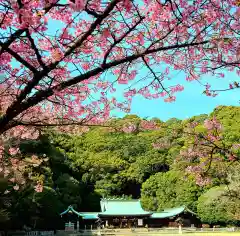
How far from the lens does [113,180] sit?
42.5 meters

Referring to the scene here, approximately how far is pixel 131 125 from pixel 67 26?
185 cm

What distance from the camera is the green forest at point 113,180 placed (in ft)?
82.9

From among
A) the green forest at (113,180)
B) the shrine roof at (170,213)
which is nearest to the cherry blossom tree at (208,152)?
the green forest at (113,180)

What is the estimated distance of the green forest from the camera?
82.9 feet

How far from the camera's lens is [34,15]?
2521mm

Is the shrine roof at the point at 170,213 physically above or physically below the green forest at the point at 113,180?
below

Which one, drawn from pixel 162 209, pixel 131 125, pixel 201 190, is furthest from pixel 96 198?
pixel 131 125

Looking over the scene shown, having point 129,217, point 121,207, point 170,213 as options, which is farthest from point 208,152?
point 121,207

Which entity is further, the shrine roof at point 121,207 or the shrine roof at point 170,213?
the shrine roof at point 121,207

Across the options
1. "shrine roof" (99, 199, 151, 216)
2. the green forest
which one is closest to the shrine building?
"shrine roof" (99, 199, 151, 216)

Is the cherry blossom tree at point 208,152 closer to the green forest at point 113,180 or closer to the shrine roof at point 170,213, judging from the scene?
the green forest at point 113,180

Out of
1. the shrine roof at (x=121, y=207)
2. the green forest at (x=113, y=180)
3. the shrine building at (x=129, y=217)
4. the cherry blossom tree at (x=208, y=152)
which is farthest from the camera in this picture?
the shrine roof at (x=121, y=207)

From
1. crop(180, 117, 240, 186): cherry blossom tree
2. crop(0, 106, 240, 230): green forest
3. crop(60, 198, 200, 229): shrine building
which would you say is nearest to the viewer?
crop(180, 117, 240, 186): cherry blossom tree

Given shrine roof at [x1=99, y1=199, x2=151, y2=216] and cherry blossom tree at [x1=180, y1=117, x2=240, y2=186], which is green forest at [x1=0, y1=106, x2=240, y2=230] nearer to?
shrine roof at [x1=99, y1=199, x2=151, y2=216]
